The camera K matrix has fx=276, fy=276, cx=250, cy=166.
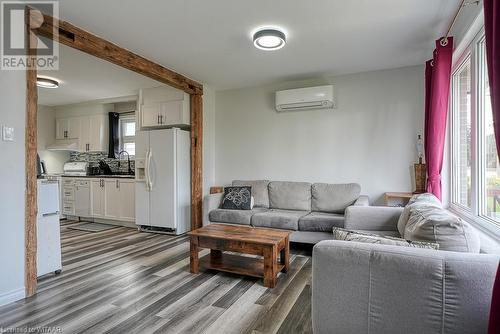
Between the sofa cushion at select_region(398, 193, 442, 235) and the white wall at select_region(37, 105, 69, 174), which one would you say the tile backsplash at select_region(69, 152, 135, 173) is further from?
the sofa cushion at select_region(398, 193, 442, 235)

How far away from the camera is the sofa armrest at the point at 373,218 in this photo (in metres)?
2.75

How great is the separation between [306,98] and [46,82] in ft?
13.3

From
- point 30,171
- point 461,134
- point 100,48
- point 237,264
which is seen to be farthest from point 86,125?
point 461,134

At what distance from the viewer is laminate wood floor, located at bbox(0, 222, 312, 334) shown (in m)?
1.90

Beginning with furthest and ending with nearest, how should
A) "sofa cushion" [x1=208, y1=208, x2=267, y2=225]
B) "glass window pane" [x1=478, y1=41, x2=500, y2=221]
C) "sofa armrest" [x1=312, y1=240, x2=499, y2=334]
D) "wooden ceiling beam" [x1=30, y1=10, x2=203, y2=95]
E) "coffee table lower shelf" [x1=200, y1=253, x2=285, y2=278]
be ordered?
1. "sofa cushion" [x1=208, y1=208, x2=267, y2=225]
2. "coffee table lower shelf" [x1=200, y1=253, x2=285, y2=278]
3. "wooden ceiling beam" [x1=30, y1=10, x2=203, y2=95]
4. "glass window pane" [x1=478, y1=41, x2=500, y2=221]
5. "sofa armrest" [x1=312, y1=240, x2=499, y2=334]

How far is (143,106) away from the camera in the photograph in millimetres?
4852

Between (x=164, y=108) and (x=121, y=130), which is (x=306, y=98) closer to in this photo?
(x=164, y=108)

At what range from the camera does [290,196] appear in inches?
162

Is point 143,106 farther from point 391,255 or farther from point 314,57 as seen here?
point 391,255

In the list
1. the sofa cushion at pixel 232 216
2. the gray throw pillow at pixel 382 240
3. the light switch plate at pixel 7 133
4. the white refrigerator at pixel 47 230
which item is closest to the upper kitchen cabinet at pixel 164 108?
the sofa cushion at pixel 232 216

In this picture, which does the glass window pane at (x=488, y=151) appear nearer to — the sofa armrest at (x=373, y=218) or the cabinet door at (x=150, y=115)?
the sofa armrest at (x=373, y=218)

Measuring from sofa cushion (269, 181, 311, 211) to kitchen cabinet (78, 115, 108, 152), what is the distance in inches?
146

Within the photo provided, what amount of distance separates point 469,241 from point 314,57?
2727 millimetres

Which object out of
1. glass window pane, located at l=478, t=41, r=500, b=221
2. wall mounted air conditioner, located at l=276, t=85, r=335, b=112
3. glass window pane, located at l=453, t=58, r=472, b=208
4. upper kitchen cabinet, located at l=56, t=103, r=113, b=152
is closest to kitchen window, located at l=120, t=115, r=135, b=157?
upper kitchen cabinet, located at l=56, t=103, r=113, b=152
